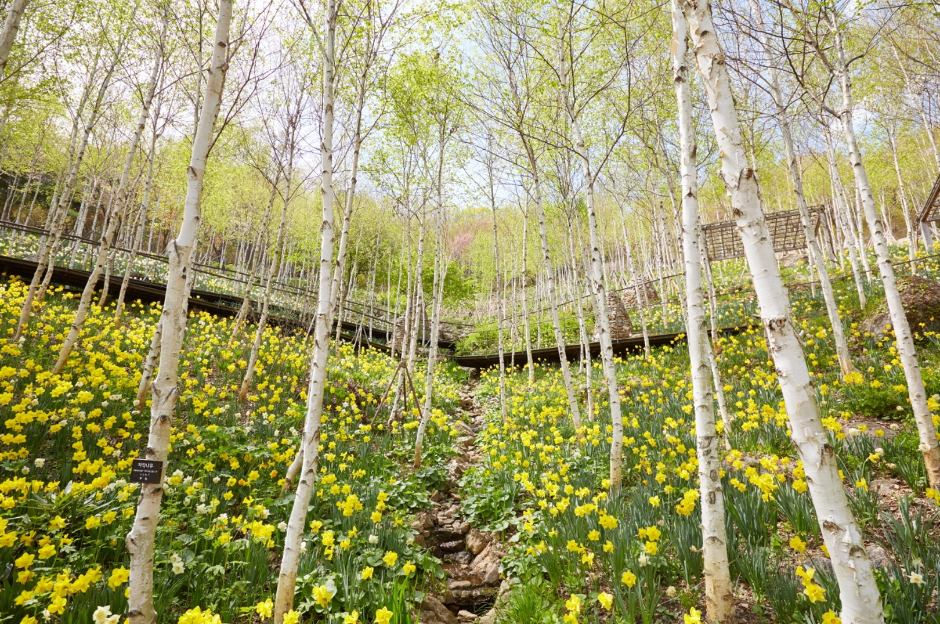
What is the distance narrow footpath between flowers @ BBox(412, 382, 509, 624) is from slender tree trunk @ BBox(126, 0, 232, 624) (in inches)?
67.1

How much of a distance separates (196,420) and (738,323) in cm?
1047

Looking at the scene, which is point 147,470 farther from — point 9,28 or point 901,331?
point 901,331

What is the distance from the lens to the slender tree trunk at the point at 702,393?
2193 millimetres

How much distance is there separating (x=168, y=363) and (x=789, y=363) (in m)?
3.08

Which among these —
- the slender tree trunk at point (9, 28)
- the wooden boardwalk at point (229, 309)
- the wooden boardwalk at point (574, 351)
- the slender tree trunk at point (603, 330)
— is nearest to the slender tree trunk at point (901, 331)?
the slender tree trunk at point (603, 330)

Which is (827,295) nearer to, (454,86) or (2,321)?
(454,86)

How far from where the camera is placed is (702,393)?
2422mm

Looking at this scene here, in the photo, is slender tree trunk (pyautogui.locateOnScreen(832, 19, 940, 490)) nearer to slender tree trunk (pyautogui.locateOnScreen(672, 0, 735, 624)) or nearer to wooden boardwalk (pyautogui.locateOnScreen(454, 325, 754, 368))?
slender tree trunk (pyautogui.locateOnScreen(672, 0, 735, 624))

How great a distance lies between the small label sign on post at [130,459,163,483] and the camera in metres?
1.91

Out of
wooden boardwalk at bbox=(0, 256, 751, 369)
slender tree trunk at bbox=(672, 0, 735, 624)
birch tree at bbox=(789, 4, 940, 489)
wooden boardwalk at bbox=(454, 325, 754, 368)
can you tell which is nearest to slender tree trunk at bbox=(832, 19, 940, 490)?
birch tree at bbox=(789, 4, 940, 489)

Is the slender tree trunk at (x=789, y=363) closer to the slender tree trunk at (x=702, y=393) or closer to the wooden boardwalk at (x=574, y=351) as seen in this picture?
the slender tree trunk at (x=702, y=393)

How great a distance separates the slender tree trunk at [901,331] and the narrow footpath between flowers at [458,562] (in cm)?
371

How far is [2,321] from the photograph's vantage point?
19.5 feet

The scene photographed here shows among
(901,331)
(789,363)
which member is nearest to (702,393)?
(789,363)
